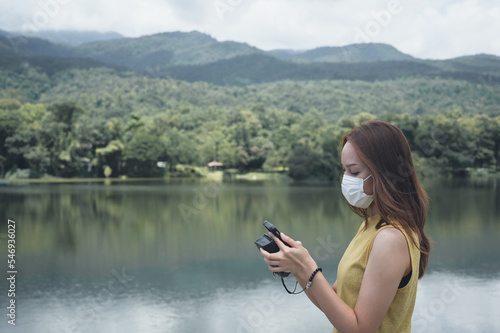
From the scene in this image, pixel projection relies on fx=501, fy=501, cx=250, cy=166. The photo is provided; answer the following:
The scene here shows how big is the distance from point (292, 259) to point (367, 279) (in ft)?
0.63

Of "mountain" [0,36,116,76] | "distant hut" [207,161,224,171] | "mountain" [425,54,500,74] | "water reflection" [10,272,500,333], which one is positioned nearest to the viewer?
"water reflection" [10,272,500,333]

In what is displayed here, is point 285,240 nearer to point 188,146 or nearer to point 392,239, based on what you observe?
point 392,239

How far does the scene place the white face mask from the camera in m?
1.37

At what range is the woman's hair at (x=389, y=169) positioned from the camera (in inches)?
51.7

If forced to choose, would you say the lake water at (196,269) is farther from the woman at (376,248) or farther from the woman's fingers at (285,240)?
the woman's fingers at (285,240)

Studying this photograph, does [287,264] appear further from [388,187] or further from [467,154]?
[467,154]

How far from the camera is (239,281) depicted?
29.1 ft

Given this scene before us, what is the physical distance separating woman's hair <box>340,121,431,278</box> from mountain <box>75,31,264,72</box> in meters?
163

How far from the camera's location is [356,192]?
4.51 feet

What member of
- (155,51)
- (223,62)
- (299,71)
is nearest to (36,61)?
(299,71)

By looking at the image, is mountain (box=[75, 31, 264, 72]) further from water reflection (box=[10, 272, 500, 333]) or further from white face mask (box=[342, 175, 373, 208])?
white face mask (box=[342, 175, 373, 208])

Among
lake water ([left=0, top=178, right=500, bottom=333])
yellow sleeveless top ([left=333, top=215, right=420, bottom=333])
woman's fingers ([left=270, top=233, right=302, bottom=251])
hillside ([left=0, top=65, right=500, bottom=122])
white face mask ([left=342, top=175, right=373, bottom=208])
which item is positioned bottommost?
lake water ([left=0, top=178, right=500, bottom=333])

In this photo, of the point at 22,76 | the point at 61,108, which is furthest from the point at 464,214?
the point at 22,76

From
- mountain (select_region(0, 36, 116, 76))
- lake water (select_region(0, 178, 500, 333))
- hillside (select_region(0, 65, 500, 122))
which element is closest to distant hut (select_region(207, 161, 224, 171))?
hillside (select_region(0, 65, 500, 122))
